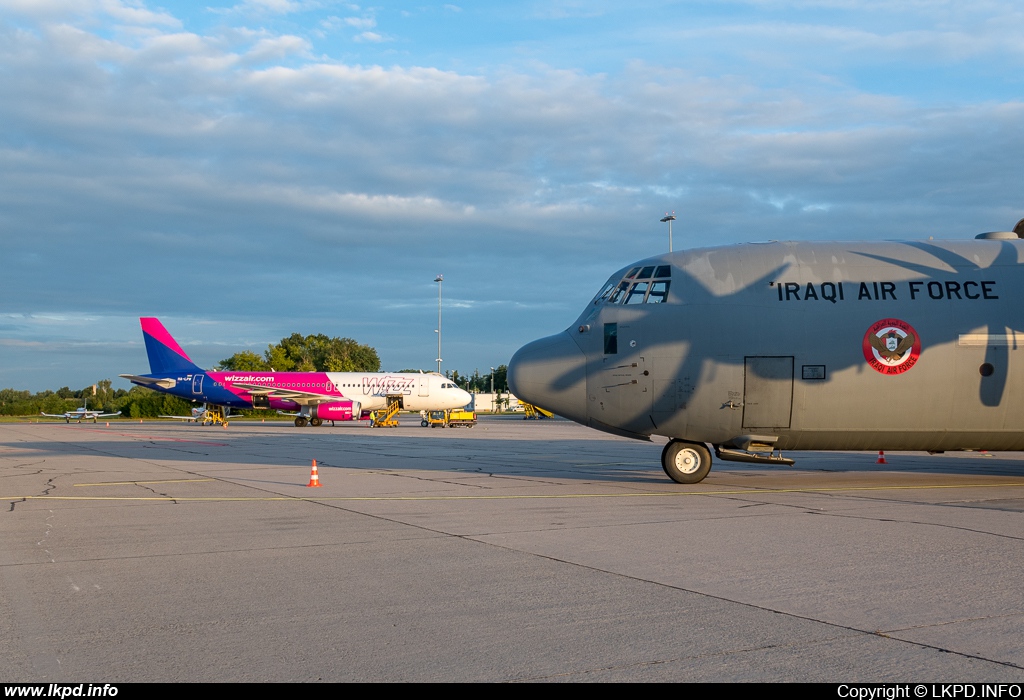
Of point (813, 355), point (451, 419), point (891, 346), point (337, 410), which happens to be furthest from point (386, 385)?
point (891, 346)

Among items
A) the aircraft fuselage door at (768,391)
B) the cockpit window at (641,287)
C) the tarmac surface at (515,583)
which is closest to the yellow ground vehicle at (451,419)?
the tarmac surface at (515,583)

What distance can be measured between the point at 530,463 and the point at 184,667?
18.6m

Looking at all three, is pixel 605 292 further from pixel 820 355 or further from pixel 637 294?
pixel 820 355

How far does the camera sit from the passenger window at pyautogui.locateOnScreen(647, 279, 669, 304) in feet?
55.1

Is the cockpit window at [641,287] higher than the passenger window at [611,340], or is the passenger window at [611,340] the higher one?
the cockpit window at [641,287]

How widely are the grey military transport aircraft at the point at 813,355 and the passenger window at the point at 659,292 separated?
0.03 m

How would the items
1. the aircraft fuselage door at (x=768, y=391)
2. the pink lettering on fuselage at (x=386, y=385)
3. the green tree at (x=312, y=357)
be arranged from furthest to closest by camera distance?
the green tree at (x=312, y=357) → the pink lettering on fuselage at (x=386, y=385) → the aircraft fuselage door at (x=768, y=391)

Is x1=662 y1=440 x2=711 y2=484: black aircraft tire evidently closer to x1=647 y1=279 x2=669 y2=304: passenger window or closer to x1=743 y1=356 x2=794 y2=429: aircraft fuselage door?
x1=743 y1=356 x2=794 y2=429: aircraft fuselage door

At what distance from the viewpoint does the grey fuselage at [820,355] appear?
52.6ft

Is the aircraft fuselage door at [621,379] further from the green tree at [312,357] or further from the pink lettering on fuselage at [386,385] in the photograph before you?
the green tree at [312,357]

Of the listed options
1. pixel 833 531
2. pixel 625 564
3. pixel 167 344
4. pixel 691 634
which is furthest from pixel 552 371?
pixel 167 344

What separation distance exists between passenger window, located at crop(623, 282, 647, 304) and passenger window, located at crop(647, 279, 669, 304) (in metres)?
0.14

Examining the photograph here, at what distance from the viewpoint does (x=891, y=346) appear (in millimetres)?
16031

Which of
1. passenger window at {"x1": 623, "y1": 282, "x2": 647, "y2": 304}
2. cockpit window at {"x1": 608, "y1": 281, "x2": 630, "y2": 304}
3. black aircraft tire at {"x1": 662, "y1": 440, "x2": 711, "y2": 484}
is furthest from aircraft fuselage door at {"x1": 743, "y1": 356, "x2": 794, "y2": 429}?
cockpit window at {"x1": 608, "y1": 281, "x2": 630, "y2": 304}
